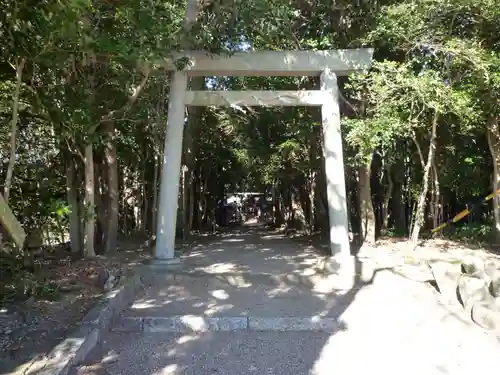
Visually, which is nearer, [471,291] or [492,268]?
[471,291]

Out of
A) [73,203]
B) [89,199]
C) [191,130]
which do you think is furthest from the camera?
[191,130]

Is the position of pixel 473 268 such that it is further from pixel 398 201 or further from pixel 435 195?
pixel 398 201

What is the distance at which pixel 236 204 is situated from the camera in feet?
99.5

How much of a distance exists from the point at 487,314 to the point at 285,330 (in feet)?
7.50

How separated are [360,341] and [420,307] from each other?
147cm

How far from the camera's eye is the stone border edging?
5039 millimetres

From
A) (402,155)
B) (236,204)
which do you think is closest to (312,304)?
(402,155)

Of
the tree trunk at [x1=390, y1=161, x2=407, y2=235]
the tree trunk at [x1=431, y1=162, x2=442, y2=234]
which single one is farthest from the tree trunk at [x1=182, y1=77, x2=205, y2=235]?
the tree trunk at [x1=431, y1=162, x2=442, y2=234]

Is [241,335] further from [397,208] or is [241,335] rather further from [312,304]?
[397,208]

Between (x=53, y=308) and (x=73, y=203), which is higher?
(x=73, y=203)

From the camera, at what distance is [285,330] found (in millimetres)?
5094

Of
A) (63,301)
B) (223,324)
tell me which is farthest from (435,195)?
(63,301)

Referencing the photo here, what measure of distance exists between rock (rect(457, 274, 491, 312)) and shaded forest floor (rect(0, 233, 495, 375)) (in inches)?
56.8

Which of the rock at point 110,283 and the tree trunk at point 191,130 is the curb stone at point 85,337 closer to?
the rock at point 110,283
